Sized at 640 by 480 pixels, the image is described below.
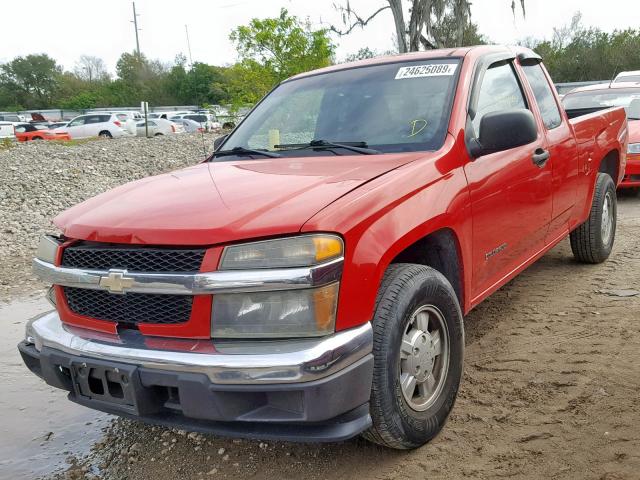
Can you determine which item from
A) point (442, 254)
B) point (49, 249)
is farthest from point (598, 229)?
point (49, 249)

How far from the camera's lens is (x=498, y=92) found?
12.2 ft

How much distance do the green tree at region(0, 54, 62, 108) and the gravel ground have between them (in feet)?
203

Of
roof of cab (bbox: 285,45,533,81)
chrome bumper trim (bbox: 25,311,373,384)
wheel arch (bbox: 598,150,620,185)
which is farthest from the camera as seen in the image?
wheel arch (bbox: 598,150,620,185)

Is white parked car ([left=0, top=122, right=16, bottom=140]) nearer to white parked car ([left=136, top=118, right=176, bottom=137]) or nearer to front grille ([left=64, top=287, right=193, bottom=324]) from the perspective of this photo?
white parked car ([left=136, top=118, right=176, bottom=137])

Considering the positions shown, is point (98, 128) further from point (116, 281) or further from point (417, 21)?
point (116, 281)

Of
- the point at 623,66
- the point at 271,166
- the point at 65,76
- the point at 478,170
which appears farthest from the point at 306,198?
the point at 65,76

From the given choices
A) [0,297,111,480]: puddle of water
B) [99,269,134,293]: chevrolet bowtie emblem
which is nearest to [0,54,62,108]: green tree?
[0,297,111,480]: puddle of water

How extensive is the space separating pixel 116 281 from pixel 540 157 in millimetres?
2656

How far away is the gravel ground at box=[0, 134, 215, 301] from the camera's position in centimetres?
700

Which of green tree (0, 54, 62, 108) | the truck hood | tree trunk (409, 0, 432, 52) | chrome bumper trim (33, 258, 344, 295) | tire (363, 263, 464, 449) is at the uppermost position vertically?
green tree (0, 54, 62, 108)

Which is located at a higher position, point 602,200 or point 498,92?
point 498,92

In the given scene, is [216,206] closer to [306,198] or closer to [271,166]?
[306,198]

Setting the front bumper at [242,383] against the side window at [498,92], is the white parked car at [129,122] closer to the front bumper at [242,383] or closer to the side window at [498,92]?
the side window at [498,92]

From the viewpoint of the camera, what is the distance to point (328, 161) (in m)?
2.99
